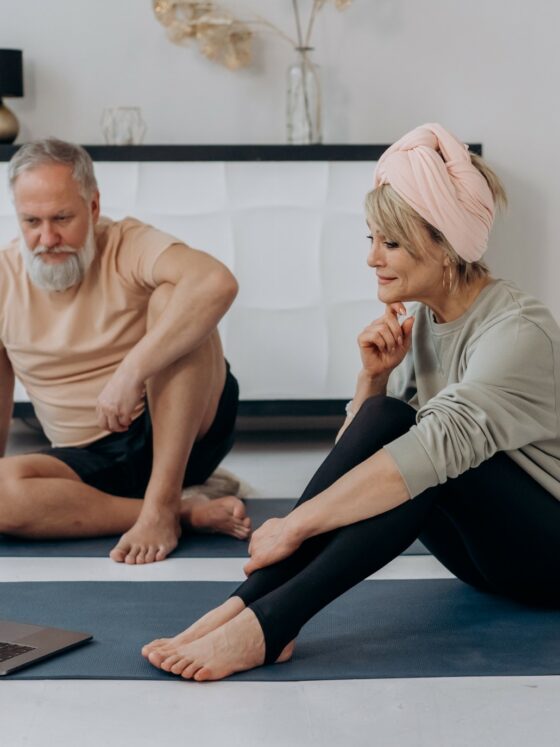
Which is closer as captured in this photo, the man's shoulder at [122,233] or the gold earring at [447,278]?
the gold earring at [447,278]

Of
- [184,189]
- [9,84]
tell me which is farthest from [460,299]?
[9,84]

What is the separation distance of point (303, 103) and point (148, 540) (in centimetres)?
238

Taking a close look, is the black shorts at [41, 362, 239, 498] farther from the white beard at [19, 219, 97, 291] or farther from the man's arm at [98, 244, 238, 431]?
the white beard at [19, 219, 97, 291]

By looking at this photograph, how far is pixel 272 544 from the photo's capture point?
6.86ft

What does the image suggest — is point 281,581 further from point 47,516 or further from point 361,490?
point 47,516

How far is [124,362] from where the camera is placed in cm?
298

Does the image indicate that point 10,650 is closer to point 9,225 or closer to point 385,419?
point 385,419

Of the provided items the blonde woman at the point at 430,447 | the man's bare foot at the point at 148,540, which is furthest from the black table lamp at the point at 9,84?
the blonde woman at the point at 430,447

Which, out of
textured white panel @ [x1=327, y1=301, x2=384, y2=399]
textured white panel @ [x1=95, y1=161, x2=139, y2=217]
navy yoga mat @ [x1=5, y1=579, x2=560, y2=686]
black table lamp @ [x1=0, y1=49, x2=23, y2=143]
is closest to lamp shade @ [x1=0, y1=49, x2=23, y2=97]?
black table lamp @ [x1=0, y1=49, x2=23, y2=143]

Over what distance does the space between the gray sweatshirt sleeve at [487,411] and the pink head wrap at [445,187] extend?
19 cm

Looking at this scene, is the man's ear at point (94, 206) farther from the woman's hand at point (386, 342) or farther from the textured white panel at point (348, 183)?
the textured white panel at point (348, 183)

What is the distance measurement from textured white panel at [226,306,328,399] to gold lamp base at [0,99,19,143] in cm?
110

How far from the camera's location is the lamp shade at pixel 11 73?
460 centimetres

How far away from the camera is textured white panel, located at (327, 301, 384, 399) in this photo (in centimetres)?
459
